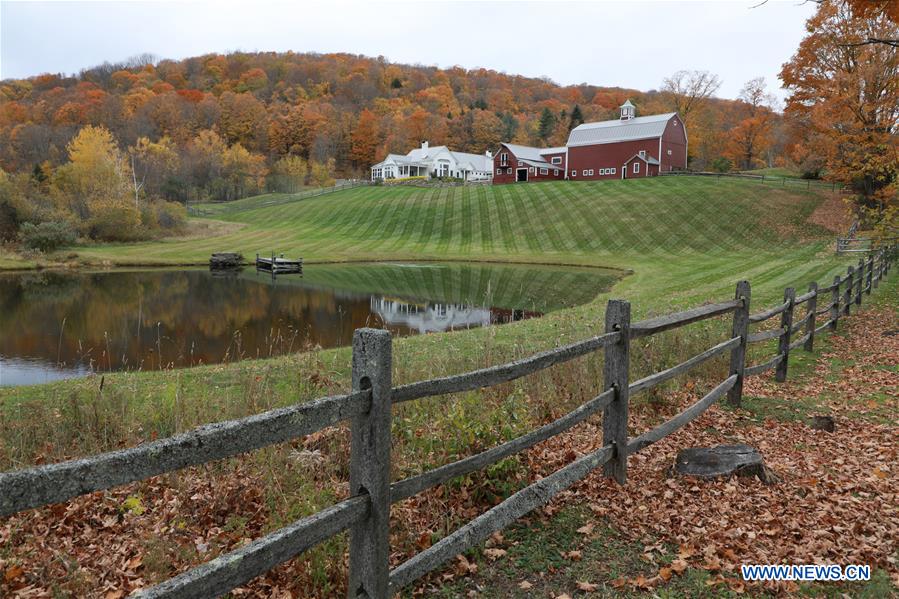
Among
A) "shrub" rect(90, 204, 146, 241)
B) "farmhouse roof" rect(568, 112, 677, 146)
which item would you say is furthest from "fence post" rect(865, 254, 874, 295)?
"shrub" rect(90, 204, 146, 241)

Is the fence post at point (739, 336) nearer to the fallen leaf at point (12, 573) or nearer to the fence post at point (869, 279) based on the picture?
the fallen leaf at point (12, 573)

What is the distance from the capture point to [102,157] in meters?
63.4

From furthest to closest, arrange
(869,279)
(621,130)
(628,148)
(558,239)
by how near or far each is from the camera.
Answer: (621,130) < (628,148) < (558,239) < (869,279)

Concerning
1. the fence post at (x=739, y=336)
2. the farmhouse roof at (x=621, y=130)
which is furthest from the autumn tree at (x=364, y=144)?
the fence post at (x=739, y=336)

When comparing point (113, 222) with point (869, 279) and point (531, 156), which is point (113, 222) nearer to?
point (531, 156)

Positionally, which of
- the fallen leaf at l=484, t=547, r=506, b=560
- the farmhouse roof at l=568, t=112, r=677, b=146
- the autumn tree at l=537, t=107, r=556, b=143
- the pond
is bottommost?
the pond

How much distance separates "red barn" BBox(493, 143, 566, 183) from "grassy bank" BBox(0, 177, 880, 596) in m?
11.7

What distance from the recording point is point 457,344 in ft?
49.6

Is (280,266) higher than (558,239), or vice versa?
(558,239)

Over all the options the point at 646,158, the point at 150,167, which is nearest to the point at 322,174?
the point at 150,167

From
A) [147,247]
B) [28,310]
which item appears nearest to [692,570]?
[28,310]

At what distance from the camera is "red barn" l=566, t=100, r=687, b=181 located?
7419 cm

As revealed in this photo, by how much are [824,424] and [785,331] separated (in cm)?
234

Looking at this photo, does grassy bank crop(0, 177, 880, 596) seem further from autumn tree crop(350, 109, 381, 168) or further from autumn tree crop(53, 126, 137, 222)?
autumn tree crop(350, 109, 381, 168)
